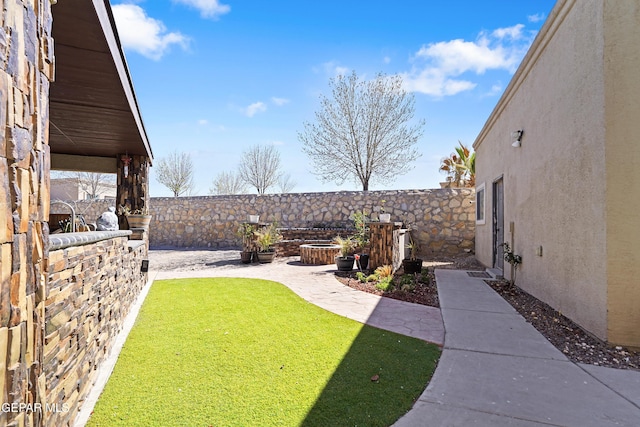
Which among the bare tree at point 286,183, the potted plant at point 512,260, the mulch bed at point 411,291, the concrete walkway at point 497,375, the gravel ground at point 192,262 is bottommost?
the gravel ground at point 192,262

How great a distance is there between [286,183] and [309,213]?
59.4ft

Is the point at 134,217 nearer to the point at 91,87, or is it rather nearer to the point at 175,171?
the point at 91,87

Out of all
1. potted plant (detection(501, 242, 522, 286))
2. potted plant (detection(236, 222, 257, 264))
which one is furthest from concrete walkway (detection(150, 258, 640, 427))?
potted plant (detection(236, 222, 257, 264))

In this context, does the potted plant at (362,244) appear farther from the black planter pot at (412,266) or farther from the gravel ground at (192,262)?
the gravel ground at (192,262)

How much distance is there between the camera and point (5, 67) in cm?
116

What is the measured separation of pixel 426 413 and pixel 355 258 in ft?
19.8

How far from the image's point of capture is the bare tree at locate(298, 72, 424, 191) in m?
18.3

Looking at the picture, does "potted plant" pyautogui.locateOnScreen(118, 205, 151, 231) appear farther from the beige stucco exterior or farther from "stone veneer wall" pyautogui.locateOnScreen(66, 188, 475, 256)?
"stone veneer wall" pyautogui.locateOnScreen(66, 188, 475, 256)

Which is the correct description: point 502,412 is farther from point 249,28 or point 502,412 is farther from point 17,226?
point 249,28

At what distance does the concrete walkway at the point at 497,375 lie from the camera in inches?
89.8

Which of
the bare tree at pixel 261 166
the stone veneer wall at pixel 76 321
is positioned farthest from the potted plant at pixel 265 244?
the bare tree at pixel 261 166

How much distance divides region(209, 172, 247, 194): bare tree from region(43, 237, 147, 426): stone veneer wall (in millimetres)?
28652

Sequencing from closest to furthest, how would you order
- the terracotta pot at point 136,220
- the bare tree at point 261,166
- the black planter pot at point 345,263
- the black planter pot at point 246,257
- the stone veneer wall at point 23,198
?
the stone veneer wall at point 23,198
the terracotta pot at point 136,220
the black planter pot at point 345,263
the black planter pot at point 246,257
the bare tree at point 261,166

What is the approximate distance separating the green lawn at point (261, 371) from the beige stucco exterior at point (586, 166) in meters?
2.02
